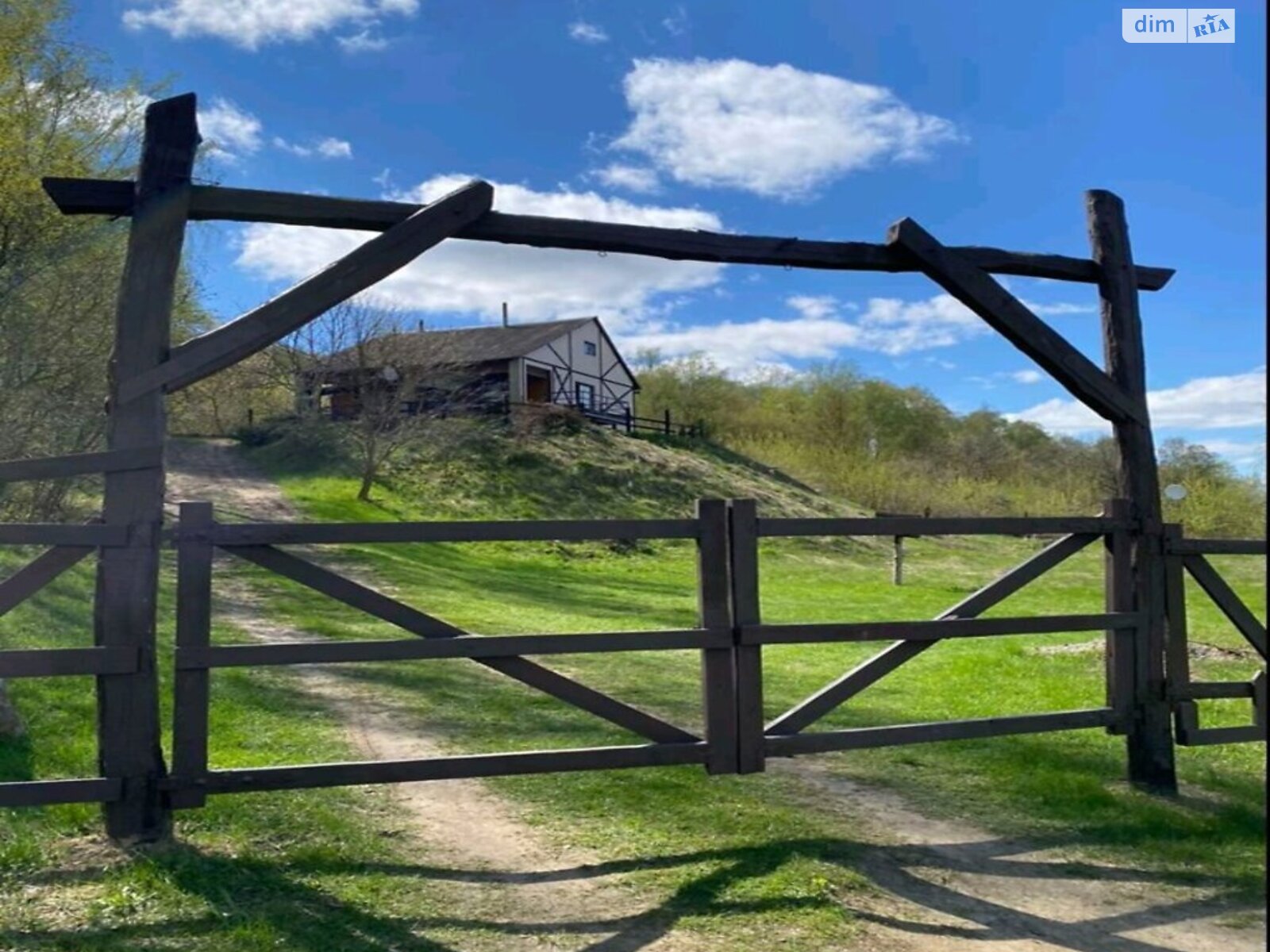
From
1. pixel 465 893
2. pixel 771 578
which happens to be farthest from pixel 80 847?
pixel 771 578

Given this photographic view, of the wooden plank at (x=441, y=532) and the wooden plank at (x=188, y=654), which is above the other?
the wooden plank at (x=441, y=532)

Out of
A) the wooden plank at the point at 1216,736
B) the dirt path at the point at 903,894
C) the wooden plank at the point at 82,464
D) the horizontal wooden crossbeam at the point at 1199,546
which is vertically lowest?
the dirt path at the point at 903,894

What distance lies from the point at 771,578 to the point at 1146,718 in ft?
66.0

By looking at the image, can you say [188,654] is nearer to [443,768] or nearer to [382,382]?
[443,768]

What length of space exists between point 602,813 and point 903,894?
1.57 metres

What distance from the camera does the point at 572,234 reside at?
490 centimetres

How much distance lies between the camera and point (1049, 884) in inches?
164

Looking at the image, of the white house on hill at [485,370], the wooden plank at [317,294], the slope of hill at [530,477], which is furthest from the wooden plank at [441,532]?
the white house on hill at [485,370]

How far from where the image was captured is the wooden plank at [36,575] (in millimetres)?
3910

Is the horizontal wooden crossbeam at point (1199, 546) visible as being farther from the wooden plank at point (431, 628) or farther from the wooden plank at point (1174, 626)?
the wooden plank at point (431, 628)

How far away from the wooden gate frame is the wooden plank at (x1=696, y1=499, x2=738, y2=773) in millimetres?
111

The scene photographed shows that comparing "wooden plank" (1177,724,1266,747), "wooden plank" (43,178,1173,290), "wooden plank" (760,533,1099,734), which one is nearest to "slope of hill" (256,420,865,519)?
"wooden plank" (43,178,1173,290)

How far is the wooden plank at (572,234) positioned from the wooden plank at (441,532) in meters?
1.47

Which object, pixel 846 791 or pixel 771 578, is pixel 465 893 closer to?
pixel 846 791
